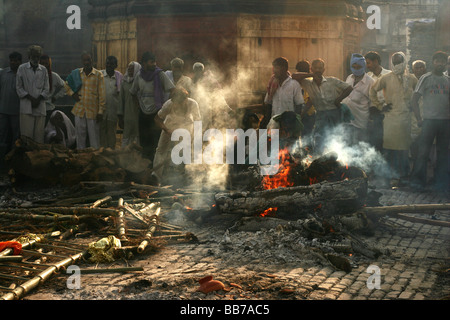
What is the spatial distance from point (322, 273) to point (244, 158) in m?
4.96

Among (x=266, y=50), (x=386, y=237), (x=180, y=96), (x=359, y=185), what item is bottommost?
(x=386, y=237)

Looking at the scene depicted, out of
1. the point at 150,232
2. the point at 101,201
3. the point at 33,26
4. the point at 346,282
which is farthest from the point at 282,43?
the point at 33,26

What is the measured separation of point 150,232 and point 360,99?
21.0 ft

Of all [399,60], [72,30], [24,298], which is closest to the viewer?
[24,298]

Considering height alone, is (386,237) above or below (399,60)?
below

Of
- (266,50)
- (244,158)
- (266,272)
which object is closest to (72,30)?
(266,50)

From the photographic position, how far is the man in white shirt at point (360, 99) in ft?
40.6

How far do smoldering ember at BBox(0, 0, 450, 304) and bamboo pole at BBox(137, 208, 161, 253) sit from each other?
0.05 m

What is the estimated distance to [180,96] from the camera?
11.5m

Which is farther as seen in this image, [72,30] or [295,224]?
[72,30]

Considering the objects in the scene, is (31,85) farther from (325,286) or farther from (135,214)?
(325,286)

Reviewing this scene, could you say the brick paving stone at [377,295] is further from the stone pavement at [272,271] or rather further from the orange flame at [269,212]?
the orange flame at [269,212]
